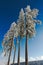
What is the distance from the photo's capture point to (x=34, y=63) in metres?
129

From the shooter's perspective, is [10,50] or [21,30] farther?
[10,50]

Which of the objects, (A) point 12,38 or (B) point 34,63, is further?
(B) point 34,63

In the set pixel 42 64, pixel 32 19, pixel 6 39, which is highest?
pixel 42 64

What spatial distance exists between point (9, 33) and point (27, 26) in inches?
549

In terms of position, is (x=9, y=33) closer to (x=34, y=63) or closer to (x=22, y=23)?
(x=22, y=23)

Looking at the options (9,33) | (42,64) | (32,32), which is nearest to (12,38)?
(9,33)

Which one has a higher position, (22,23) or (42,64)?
(42,64)

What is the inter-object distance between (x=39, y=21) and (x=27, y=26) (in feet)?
8.43

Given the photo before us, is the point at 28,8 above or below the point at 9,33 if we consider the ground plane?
below

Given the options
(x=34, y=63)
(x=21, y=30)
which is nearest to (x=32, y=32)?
(x=21, y=30)

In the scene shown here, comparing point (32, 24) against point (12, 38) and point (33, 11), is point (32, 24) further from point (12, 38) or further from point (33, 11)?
point (12, 38)

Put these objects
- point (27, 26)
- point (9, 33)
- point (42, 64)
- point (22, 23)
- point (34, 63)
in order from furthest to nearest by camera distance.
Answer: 1. point (34, 63)
2. point (42, 64)
3. point (9, 33)
4. point (22, 23)
5. point (27, 26)

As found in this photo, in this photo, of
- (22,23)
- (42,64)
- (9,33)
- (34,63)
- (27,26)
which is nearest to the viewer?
(27,26)

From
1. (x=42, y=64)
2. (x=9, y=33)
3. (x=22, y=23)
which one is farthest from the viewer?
(x=42, y=64)
